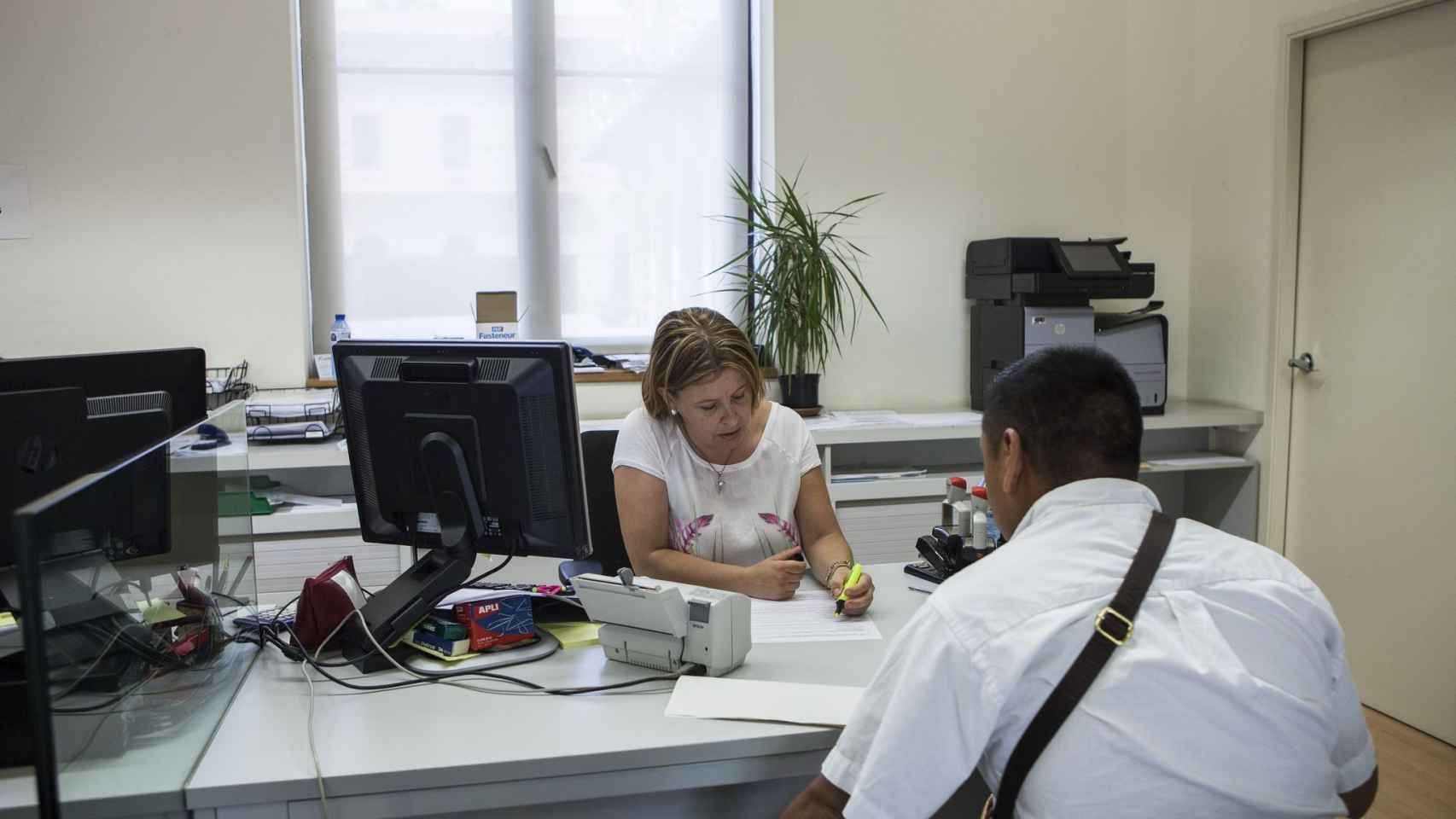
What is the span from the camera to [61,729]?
90 cm

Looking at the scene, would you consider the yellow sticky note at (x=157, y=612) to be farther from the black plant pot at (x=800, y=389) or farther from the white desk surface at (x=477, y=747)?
the black plant pot at (x=800, y=389)

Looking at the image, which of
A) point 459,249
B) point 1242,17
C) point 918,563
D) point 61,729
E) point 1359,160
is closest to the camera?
point 61,729

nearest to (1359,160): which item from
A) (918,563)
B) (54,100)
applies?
(918,563)

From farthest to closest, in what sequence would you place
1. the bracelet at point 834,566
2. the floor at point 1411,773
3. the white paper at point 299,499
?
the white paper at point 299,499, the floor at point 1411,773, the bracelet at point 834,566

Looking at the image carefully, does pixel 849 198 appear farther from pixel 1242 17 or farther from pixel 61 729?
pixel 61 729

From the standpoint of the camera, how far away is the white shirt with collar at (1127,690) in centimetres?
106

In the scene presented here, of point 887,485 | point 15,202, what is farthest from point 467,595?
point 15,202

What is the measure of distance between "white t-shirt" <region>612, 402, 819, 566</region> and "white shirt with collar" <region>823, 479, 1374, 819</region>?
1.03 meters

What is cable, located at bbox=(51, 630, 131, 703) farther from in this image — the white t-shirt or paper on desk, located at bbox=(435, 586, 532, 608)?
the white t-shirt

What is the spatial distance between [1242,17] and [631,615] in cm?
321

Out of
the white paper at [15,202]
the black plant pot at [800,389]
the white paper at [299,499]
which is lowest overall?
the white paper at [299,499]

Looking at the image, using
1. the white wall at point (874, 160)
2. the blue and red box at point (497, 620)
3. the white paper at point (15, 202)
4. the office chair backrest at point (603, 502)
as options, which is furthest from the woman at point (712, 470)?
the white paper at point (15, 202)

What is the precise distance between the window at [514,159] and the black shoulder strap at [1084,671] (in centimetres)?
303

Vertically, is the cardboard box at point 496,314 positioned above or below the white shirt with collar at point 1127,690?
above
